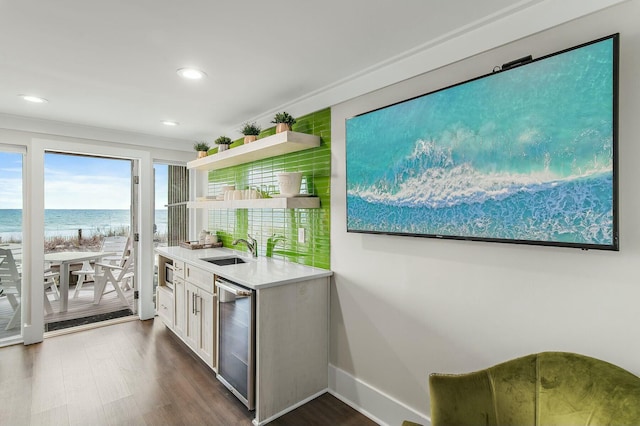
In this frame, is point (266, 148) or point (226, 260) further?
point (226, 260)

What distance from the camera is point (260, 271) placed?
8.23 ft

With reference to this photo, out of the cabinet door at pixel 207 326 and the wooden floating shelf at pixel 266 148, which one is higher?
the wooden floating shelf at pixel 266 148

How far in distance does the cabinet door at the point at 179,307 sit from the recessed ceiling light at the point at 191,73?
1.90m

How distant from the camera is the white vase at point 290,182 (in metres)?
2.55

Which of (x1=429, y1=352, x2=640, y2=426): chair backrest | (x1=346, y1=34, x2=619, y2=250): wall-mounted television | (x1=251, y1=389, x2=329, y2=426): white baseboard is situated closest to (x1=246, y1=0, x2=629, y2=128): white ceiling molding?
(x1=346, y1=34, x2=619, y2=250): wall-mounted television

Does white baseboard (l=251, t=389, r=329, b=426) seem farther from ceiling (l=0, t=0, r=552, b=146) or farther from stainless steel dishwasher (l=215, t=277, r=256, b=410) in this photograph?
ceiling (l=0, t=0, r=552, b=146)

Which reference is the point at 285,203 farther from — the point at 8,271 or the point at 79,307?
the point at 79,307

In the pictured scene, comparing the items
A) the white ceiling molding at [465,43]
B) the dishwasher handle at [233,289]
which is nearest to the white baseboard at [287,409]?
the dishwasher handle at [233,289]

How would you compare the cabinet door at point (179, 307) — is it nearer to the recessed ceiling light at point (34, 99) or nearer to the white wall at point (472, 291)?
the white wall at point (472, 291)

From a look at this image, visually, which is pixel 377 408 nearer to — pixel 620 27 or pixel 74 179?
pixel 620 27

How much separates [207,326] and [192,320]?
1.15ft

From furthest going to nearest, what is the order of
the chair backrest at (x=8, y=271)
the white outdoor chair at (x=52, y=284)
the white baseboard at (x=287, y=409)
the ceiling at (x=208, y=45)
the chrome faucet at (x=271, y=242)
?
1. the white outdoor chair at (x=52, y=284)
2. the chair backrest at (x=8, y=271)
3. the chrome faucet at (x=271, y=242)
4. the white baseboard at (x=287, y=409)
5. the ceiling at (x=208, y=45)

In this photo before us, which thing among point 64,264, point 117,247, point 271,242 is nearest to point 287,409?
point 271,242

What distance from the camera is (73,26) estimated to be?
65.2 inches
